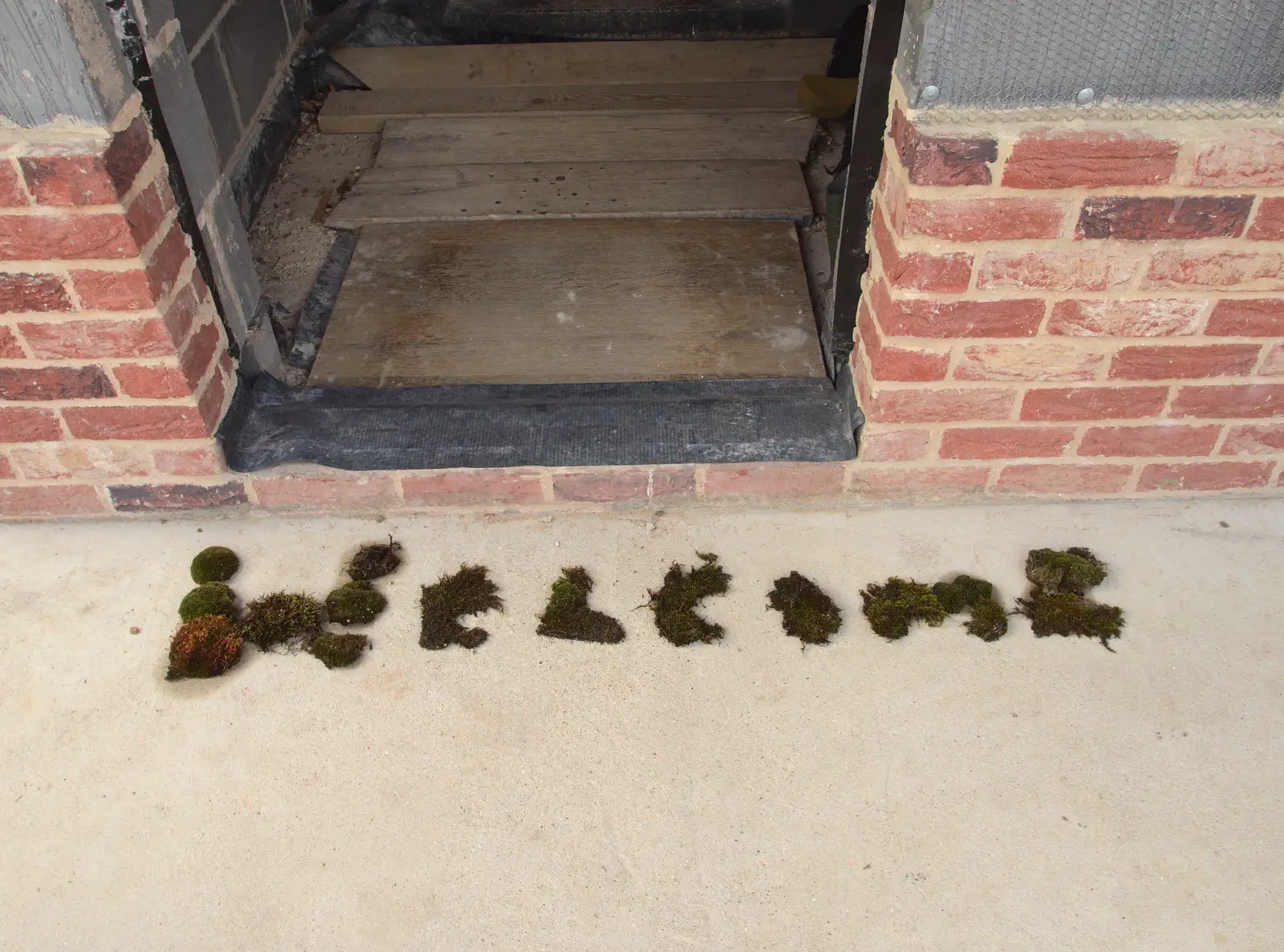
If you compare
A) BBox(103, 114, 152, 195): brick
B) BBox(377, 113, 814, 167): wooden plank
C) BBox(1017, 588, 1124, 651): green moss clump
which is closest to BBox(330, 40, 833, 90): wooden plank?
BBox(377, 113, 814, 167): wooden plank

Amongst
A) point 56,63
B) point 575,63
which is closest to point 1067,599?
point 56,63

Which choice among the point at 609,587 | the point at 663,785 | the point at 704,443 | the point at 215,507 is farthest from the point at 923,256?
the point at 215,507

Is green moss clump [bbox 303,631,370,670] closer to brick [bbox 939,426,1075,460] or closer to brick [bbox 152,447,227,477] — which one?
brick [bbox 152,447,227,477]

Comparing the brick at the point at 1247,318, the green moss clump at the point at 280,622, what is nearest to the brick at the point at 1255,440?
the brick at the point at 1247,318

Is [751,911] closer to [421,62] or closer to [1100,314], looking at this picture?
[1100,314]

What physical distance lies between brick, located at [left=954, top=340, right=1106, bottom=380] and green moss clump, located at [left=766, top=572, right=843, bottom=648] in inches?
20.4

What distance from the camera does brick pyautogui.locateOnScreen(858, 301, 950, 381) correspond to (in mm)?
1956

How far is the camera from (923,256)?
1810mm

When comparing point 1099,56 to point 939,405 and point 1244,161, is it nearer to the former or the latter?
point 1244,161

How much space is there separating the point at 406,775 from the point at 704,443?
36.4 inches

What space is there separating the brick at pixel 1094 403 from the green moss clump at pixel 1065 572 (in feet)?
0.96

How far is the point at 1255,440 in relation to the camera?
2.12m

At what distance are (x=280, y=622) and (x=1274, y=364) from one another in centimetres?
205

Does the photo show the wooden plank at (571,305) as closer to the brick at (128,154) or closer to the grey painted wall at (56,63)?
the brick at (128,154)
